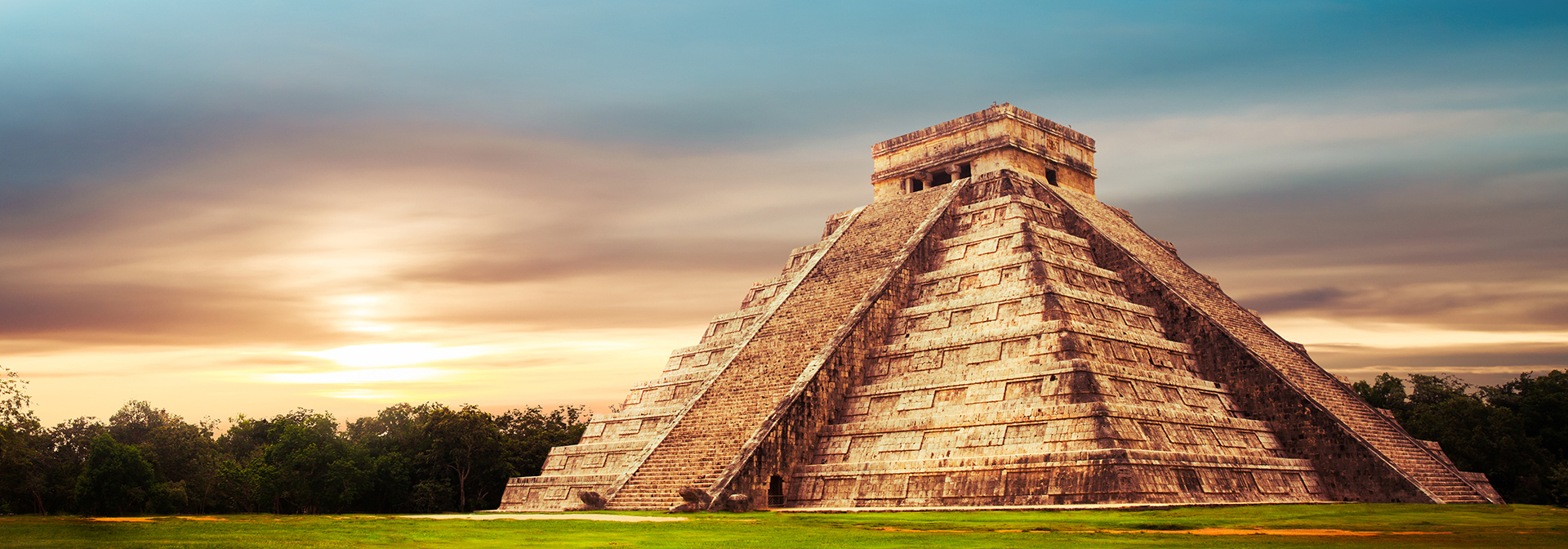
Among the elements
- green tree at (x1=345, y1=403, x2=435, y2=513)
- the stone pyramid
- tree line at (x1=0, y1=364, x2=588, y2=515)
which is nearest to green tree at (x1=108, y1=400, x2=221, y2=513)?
tree line at (x1=0, y1=364, x2=588, y2=515)

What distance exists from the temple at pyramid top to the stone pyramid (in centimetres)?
251

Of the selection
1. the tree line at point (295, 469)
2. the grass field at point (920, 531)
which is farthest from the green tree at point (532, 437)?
the grass field at point (920, 531)

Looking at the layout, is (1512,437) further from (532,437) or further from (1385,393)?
(532,437)

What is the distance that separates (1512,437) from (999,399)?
27863 millimetres

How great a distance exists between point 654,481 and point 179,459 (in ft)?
113

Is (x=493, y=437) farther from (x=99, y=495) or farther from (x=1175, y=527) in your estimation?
(x=1175, y=527)

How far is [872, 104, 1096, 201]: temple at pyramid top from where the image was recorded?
35906 mm

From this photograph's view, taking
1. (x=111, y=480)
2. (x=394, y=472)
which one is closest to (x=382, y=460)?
(x=394, y=472)

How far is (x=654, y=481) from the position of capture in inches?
985

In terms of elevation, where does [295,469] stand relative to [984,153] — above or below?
below

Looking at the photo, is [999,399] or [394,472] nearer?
[999,399]

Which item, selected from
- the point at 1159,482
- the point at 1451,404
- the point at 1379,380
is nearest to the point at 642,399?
the point at 1159,482

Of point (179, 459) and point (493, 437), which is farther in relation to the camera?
point (179, 459)

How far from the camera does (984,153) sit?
36.1 metres
